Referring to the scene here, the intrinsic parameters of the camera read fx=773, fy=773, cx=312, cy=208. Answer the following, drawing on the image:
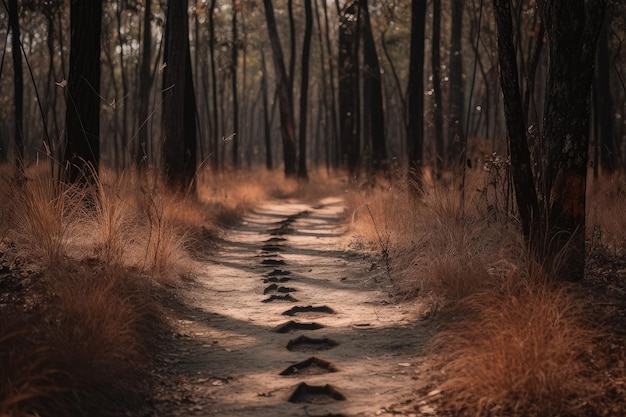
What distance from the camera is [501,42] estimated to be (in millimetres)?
6410

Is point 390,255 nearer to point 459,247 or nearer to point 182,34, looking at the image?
point 459,247

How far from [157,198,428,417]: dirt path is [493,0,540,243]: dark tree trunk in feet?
4.54

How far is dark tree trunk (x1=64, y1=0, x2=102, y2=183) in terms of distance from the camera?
9.42 metres

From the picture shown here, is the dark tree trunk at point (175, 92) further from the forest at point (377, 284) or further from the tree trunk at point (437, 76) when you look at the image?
the tree trunk at point (437, 76)

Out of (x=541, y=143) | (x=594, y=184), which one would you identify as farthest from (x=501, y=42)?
(x=594, y=184)

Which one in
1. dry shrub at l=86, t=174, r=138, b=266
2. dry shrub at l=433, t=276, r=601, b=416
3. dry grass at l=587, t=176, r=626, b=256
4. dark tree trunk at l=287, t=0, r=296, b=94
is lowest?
dry shrub at l=433, t=276, r=601, b=416

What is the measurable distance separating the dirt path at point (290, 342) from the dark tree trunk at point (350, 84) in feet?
41.2

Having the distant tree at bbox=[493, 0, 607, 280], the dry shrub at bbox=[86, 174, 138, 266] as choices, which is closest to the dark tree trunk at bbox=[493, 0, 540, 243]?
the distant tree at bbox=[493, 0, 607, 280]

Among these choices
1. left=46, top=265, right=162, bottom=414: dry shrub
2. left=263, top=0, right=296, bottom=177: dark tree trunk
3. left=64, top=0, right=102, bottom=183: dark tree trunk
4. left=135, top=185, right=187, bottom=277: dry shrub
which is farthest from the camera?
left=263, top=0, right=296, bottom=177: dark tree trunk

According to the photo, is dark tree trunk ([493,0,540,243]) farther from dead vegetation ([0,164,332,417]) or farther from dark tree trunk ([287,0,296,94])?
dark tree trunk ([287,0,296,94])

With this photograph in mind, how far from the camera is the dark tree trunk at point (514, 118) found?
20.9 feet

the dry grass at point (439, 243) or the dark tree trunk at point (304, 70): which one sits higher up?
the dark tree trunk at point (304, 70)

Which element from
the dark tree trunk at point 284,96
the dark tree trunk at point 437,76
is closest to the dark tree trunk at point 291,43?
the dark tree trunk at point 284,96

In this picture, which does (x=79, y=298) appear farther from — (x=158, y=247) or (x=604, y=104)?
(x=604, y=104)
